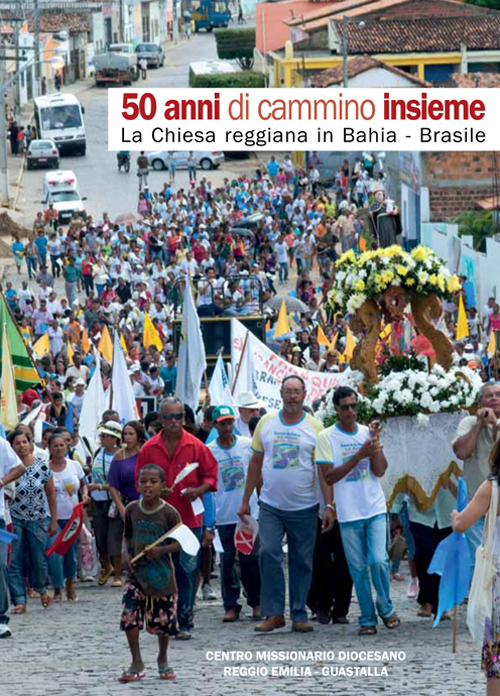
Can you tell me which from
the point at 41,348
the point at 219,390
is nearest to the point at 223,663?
the point at 219,390

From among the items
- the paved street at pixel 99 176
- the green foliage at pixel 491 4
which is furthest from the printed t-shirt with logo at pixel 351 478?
the green foliage at pixel 491 4

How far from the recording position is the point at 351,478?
10.5 m

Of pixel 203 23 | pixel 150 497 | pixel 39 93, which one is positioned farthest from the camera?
pixel 203 23

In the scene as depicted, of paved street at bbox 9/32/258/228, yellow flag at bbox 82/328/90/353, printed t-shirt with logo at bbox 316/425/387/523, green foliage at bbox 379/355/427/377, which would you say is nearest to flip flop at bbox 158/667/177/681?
printed t-shirt with logo at bbox 316/425/387/523

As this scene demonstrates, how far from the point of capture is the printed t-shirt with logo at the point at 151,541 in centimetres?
966

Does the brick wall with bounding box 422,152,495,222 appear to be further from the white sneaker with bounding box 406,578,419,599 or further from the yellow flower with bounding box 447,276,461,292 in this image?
the white sneaker with bounding box 406,578,419,599

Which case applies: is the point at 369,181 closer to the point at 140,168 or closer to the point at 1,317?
the point at 140,168

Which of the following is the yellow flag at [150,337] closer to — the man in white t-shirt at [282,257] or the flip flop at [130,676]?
the man in white t-shirt at [282,257]

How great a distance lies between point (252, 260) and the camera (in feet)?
126

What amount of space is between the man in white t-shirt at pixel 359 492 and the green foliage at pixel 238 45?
7738 centimetres

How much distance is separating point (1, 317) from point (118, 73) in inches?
2480

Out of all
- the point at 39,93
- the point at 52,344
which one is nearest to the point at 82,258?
the point at 52,344

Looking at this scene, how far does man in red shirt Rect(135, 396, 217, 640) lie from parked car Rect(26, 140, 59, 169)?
48888 mm

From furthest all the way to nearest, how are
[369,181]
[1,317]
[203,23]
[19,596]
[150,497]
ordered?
[203,23], [369,181], [1,317], [19,596], [150,497]
